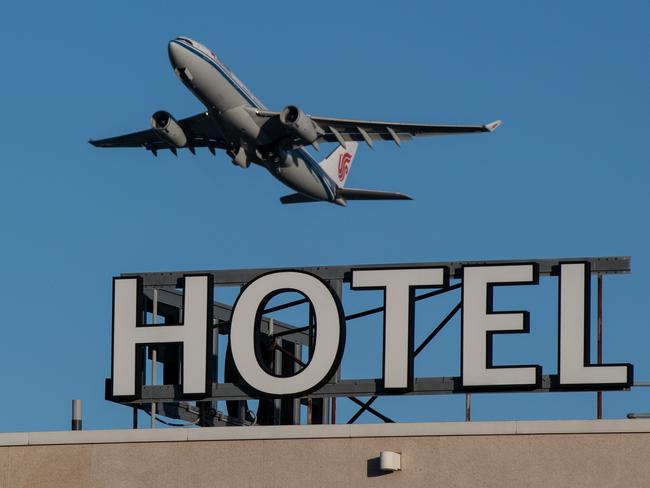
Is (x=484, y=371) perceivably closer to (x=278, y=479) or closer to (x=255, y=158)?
(x=278, y=479)

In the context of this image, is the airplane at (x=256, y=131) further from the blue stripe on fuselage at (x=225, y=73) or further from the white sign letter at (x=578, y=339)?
the white sign letter at (x=578, y=339)

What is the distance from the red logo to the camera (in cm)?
8575

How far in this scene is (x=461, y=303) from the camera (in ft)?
93.7

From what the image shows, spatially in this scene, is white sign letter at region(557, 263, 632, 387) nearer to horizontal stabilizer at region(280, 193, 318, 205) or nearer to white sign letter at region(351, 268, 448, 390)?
white sign letter at region(351, 268, 448, 390)

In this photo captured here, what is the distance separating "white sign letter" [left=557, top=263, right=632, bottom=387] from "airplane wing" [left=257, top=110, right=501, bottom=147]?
36.8 meters

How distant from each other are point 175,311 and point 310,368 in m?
6.21

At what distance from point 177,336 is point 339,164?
2233 inches

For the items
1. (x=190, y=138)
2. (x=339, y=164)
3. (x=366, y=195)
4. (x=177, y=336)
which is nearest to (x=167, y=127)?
(x=190, y=138)

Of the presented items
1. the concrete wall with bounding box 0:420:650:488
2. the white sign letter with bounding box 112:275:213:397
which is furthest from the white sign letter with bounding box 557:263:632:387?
the white sign letter with bounding box 112:275:213:397

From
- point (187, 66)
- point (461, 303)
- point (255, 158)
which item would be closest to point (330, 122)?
point (255, 158)

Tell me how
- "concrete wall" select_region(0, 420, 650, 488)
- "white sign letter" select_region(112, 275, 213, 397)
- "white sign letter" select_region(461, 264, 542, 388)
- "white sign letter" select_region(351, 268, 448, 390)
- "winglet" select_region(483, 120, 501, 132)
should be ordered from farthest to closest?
"winglet" select_region(483, 120, 501, 132) → "white sign letter" select_region(112, 275, 213, 397) → "white sign letter" select_region(351, 268, 448, 390) → "white sign letter" select_region(461, 264, 542, 388) → "concrete wall" select_region(0, 420, 650, 488)

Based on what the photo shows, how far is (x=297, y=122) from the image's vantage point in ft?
209

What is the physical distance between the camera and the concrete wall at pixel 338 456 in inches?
940

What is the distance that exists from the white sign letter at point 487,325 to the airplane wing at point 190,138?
42.2 m
